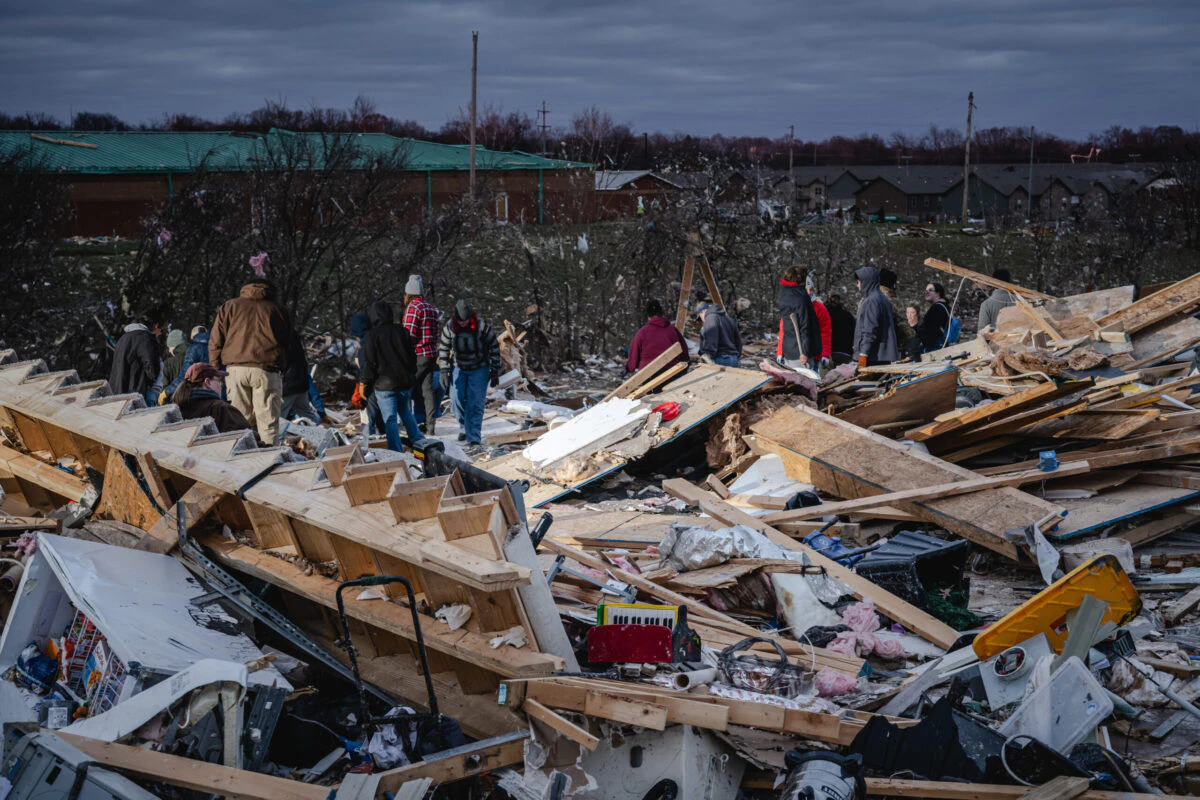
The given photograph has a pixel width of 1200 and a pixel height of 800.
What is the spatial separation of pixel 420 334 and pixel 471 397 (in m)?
0.89

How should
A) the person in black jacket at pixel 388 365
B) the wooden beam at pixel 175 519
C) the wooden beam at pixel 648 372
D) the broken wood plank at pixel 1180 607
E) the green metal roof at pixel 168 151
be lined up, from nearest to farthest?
the wooden beam at pixel 175 519, the broken wood plank at pixel 1180 607, the person in black jacket at pixel 388 365, the wooden beam at pixel 648 372, the green metal roof at pixel 168 151

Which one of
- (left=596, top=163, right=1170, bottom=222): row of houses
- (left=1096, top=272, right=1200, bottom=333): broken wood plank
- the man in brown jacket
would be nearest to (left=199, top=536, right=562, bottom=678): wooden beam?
the man in brown jacket

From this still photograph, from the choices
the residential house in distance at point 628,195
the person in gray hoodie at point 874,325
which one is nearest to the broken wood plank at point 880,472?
the person in gray hoodie at point 874,325

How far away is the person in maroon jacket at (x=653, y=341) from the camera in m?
10.7

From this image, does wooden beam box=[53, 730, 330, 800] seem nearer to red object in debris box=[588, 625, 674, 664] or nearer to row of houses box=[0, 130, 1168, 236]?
red object in debris box=[588, 625, 674, 664]

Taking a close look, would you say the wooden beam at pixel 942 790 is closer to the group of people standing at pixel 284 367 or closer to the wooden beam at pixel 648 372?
the group of people standing at pixel 284 367

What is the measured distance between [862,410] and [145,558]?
586cm

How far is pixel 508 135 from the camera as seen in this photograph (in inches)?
1875

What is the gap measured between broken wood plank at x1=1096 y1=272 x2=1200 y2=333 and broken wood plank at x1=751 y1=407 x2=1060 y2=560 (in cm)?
423

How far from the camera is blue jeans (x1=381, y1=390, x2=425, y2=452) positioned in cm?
993

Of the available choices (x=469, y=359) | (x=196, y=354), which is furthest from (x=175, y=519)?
(x=469, y=359)

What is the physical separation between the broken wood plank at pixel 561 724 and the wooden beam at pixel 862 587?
2367 mm

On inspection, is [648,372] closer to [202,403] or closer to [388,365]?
[388,365]

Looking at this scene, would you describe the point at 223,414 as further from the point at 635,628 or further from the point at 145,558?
the point at 635,628
